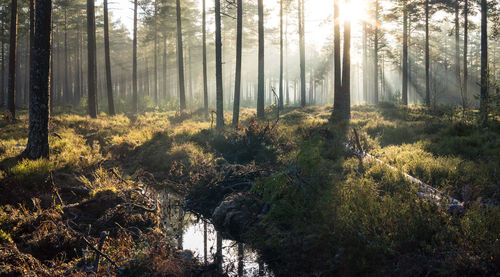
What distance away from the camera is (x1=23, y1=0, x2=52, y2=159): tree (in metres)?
8.34

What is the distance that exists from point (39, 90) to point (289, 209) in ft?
24.9

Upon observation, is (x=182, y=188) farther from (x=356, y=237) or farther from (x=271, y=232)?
(x=356, y=237)

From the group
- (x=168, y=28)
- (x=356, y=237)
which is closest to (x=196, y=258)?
(x=356, y=237)

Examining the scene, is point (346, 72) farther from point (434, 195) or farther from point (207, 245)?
point (207, 245)

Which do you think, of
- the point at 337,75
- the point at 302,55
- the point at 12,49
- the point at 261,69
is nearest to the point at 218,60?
the point at 261,69

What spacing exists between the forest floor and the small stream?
0.71 ft

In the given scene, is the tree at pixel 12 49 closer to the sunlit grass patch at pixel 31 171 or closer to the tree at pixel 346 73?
the sunlit grass patch at pixel 31 171

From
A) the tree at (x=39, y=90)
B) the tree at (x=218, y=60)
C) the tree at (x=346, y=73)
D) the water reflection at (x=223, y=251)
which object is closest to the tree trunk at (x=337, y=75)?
the tree at (x=346, y=73)

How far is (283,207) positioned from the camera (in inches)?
221

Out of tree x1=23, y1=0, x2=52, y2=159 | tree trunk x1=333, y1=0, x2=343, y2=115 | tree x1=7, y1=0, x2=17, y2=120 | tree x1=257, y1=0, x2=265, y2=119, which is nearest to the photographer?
tree x1=23, y1=0, x2=52, y2=159

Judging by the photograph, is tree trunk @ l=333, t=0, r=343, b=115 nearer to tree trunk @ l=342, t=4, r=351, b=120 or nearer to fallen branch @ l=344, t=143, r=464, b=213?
tree trunk @ l=342, t=4, r=351, b=120

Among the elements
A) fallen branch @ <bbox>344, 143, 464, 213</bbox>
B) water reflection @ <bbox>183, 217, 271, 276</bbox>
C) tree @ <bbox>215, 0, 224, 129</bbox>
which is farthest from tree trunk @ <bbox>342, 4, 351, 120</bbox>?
water reflection @ <bbox>183, 217, 271, 276</bbox>

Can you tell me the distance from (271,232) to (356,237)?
1.51m

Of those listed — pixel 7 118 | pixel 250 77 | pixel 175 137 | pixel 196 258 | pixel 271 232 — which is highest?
pixel 250 77
